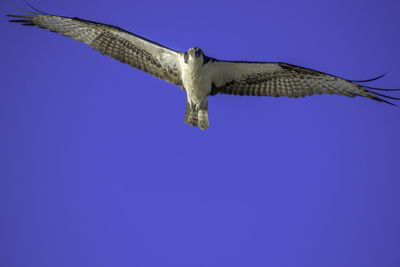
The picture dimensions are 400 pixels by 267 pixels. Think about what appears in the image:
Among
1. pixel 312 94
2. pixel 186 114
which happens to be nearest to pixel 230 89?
pixel 186 114

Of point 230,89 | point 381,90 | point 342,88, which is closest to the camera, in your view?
point 381,90

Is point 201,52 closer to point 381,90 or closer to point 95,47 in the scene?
point 95,47

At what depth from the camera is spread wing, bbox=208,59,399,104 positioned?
25.7ft

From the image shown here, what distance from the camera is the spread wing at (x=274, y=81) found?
25.7 feet

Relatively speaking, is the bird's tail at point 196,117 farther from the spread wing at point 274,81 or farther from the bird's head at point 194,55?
the bird's head at point 194,55

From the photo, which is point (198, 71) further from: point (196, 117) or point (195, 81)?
point (196, 117)

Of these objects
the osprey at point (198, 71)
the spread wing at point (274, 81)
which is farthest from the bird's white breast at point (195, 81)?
the spread wing at point (274, 81)

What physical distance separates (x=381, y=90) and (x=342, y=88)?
75 centimetres

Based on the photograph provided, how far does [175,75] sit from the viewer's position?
8156 millimetres

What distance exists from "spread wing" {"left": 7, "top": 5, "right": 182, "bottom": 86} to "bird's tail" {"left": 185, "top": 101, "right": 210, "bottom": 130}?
0.50m

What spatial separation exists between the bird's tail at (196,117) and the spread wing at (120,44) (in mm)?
502

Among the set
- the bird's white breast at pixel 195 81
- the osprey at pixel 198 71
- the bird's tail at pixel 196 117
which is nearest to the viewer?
the bird's white breast at pixel 195 81

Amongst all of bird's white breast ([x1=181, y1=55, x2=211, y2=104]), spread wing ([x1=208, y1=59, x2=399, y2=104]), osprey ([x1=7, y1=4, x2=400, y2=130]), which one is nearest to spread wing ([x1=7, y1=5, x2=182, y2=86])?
osprey ([x1=7, y1=4, x2=400, y2=130])

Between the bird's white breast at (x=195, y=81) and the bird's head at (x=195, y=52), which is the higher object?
the bird's head at (x=195, y=52)
